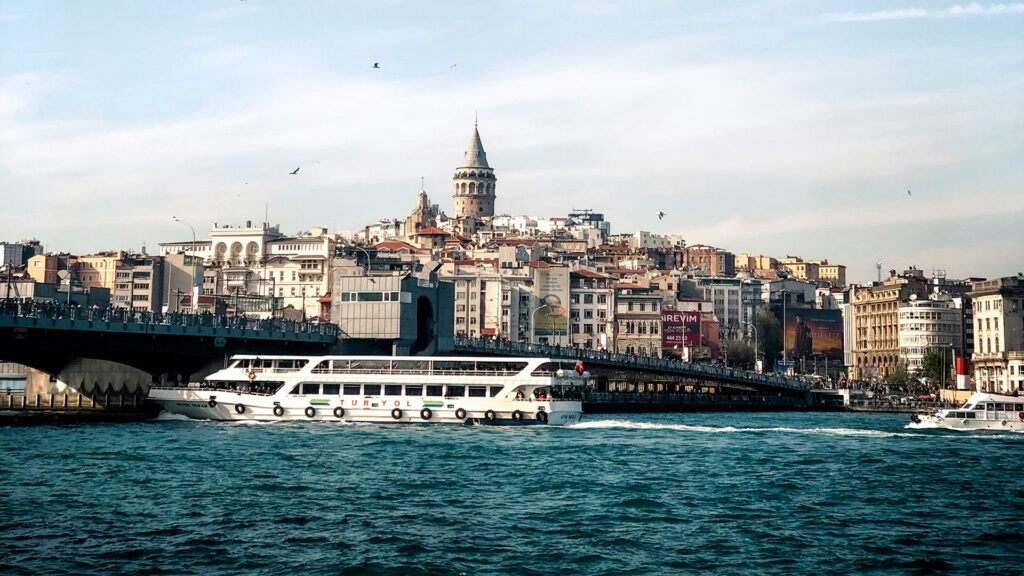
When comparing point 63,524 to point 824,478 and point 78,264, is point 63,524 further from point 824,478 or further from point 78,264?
point 78,264

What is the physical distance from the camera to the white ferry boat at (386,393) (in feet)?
230

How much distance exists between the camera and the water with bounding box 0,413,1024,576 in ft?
99.3

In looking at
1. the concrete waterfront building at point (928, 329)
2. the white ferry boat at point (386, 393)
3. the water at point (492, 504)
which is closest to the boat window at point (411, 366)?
the white ferry boat at point (386, 393)

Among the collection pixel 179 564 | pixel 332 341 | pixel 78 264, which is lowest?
pixel 179 564

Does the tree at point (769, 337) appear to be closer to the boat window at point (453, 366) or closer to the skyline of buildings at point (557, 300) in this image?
the skyline of buildings at point (557, 300)

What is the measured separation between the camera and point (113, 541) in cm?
3134

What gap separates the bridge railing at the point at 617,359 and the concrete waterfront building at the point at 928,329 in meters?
42.3

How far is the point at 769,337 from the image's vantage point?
7539 inches

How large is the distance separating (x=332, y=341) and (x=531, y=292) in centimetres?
7070

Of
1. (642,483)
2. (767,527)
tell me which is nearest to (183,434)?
(642,483)

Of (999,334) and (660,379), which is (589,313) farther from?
(999,334)

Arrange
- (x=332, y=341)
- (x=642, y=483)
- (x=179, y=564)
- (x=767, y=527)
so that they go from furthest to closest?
(x=332, y=341), (x=642, y=483), (x=767, y=527), (x=179, y=564)

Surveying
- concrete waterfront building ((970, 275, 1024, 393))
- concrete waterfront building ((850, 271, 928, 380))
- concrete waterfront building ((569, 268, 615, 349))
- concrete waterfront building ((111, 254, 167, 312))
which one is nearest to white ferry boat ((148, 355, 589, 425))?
concrete waterfront building ((970, 275, 1024, 393))

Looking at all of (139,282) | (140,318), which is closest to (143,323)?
(140,318)
